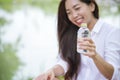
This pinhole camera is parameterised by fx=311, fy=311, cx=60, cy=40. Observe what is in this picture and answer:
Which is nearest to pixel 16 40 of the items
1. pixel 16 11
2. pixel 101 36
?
pixel 16 11

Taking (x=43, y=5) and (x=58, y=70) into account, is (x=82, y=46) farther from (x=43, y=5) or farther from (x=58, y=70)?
(x=43, y=5)

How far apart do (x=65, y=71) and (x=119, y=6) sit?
0.64 meters

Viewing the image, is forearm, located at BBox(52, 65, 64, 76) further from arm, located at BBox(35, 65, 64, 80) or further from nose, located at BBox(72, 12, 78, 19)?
nose, located at BBox(72, 12, 78, 19)

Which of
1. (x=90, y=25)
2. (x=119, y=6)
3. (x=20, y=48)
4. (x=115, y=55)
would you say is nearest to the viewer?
(x=115, y=55)

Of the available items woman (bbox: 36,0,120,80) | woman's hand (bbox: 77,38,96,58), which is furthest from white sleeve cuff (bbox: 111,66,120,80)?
woman's hand (bbox: 77,38,96,58)

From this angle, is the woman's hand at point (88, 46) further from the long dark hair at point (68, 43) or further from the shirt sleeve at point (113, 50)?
the long dark hair at point (68, 43)

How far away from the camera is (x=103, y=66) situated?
126 cm

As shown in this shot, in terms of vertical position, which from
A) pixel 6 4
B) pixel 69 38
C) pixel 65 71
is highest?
pixel 6 4

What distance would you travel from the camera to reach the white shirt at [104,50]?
53.0 inches

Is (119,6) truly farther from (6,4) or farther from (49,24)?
(6,4)

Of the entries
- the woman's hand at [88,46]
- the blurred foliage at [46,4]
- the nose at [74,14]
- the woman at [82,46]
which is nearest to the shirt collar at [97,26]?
the woman at [82,46]

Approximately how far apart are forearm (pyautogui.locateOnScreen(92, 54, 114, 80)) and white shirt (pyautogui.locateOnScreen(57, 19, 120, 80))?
0.02m

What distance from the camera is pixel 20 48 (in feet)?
6.96

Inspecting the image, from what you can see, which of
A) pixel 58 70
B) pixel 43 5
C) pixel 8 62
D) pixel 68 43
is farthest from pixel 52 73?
pixel 43 5
